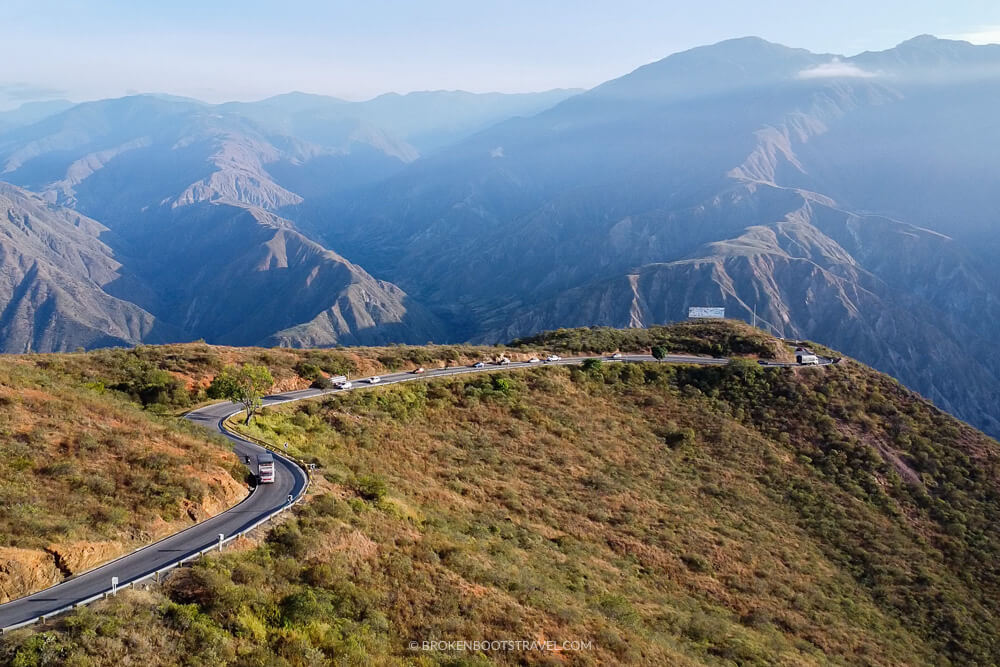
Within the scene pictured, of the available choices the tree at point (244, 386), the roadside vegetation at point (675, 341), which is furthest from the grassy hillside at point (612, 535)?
the roadside vegetation at point (675, 341)

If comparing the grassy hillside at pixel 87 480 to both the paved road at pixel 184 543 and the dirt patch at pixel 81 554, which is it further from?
the paved road at pixel 184 543

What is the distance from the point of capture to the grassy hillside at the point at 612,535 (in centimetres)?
1606

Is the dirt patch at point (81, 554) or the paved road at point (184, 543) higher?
the dirt patch at point (81, 554)

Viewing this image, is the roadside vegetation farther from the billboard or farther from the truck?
the truck

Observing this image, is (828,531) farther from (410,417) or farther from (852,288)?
(852,288)

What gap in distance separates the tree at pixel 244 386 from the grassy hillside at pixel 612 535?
1873 mm

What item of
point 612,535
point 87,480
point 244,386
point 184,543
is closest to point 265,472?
point 184,543

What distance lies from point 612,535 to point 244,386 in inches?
905

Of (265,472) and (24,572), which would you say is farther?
(265,472)

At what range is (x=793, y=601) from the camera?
103 ft

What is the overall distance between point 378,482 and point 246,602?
10612 millimetres

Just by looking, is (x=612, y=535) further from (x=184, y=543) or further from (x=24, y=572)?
(x=24, y=572)

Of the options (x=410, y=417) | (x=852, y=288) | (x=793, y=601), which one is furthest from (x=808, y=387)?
(x=852, y=288)

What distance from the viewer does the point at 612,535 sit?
3234cm
